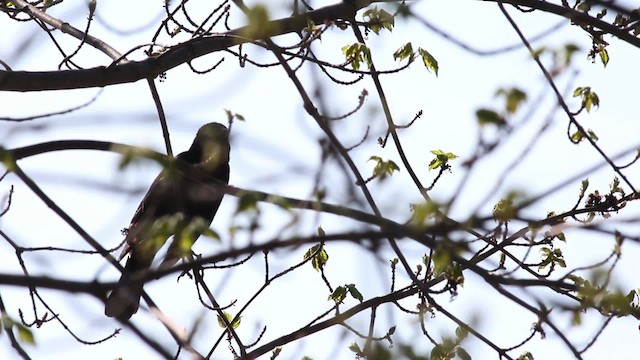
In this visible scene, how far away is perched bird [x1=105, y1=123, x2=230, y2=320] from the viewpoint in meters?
2.48

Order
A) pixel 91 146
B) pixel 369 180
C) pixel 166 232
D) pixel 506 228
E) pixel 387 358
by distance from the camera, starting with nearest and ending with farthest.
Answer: pixel 387 358, pixel 166 232, pixel 91 146, pixel 369 180, pixel 506 228

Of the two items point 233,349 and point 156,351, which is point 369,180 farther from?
point 233,349

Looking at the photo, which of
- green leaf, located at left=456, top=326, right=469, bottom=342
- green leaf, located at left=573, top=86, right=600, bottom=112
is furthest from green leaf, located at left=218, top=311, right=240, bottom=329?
green leaf, located at left=573, top=86, right=600, bottom=112

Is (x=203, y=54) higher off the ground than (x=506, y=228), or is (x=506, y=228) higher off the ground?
(x=203, y=54)

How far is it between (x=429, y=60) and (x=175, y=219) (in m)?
2.13

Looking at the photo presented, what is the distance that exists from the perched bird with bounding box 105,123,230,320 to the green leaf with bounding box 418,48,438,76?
104cm

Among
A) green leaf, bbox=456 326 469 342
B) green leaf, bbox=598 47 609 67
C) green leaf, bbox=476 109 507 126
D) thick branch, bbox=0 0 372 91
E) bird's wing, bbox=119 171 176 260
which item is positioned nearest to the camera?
green leaf, bbox=476 109 507 126

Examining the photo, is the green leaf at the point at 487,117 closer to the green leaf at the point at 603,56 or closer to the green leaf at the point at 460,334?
the green leaf at the point at 460,334

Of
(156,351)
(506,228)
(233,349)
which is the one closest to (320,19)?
(506,228)

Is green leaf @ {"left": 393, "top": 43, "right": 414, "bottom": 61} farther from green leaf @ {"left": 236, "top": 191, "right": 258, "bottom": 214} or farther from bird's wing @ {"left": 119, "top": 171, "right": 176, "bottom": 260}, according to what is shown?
green leaf @ {"left": 236, "top": 191, "right": 258, "bottom": 214}

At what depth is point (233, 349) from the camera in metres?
4.57

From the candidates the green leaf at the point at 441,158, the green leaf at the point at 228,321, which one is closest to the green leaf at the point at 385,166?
the green leaf at the point at 441,158

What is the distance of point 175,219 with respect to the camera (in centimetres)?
253

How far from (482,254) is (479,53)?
1.02 meters
